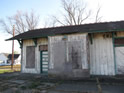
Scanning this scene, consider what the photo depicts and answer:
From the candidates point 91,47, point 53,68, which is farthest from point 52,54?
point 91,47

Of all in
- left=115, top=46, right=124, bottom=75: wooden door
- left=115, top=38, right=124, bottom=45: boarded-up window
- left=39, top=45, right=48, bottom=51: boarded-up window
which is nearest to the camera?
left=115, top=46, right=124, bottom=75: wooden door

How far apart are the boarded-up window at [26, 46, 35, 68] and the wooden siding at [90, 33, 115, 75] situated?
513 cm

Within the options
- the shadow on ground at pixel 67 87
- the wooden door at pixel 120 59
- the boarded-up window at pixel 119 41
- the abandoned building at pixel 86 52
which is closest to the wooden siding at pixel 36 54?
the abandoned building at pixel 86 52

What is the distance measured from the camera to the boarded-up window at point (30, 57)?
962 cm

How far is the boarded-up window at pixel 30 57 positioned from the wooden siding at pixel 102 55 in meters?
5.13

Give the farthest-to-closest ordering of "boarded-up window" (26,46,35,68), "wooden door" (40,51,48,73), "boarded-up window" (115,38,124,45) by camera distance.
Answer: "boarded-up window" (26,46,35,68), "wooden door" (40,51,48,73), "boarded-up window" (115,38,124,45)

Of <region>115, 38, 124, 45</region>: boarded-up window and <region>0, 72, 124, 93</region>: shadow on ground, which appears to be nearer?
<region>0, 72, 124, 93</region>: shadow on ground

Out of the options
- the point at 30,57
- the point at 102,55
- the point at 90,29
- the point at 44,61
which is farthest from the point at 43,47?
the point at 102,55

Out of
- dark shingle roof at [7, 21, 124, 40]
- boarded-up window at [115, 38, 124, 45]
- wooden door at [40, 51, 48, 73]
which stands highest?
dark shingle roof at [7, 21, 124, 40]

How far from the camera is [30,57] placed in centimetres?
974

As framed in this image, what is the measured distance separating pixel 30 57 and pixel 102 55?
621 centimetres

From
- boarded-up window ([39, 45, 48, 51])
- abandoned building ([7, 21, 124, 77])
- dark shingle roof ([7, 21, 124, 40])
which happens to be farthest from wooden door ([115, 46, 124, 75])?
boarded-up window ([39, 45, 48, 51])

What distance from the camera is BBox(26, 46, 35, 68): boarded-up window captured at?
379 inches

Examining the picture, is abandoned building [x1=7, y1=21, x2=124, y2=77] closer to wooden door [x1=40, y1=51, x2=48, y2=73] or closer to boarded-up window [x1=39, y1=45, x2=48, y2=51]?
boarded-up window [x1=39, y1=45, x2=48, y2=51]
